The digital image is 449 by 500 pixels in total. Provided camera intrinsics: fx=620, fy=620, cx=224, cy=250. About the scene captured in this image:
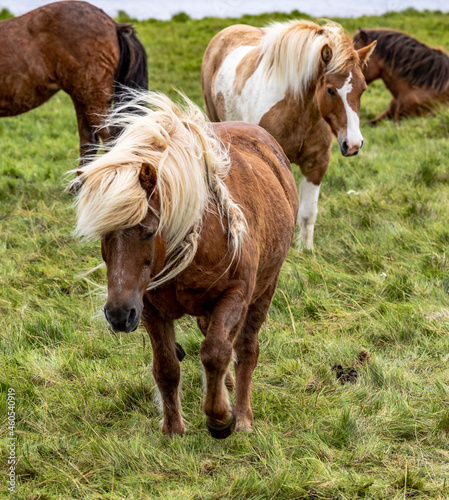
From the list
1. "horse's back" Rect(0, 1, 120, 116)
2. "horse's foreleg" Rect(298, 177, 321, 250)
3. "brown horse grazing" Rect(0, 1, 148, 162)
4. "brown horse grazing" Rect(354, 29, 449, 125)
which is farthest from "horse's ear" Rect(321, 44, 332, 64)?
"brown horse grazing" Rect(354, 29, 449, 125)

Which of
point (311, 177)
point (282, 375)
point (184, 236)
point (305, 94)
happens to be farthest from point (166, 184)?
point (311, 177)

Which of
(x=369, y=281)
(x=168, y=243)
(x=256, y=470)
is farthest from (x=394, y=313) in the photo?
(x=168, y=243)

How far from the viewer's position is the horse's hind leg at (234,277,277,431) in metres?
3.01

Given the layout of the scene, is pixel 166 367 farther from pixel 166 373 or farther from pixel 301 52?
pixel 301 52

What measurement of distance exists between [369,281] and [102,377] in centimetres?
209

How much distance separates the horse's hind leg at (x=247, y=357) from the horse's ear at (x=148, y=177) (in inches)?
45.3

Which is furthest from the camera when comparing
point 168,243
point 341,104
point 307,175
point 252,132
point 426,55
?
point 426,55

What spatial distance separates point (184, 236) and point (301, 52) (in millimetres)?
3208

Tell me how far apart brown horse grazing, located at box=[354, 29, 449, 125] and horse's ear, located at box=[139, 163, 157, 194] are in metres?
8.48

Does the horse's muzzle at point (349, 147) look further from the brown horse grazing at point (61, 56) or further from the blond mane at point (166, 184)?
the brown horse grazing at point (61, 56)

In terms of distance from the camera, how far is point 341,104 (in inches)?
193

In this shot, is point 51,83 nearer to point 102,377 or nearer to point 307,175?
point 307,175

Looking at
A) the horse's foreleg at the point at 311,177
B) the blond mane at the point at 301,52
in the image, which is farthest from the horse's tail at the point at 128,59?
the horse's foreleg at the point at 311,177

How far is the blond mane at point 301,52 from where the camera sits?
4938 mm
